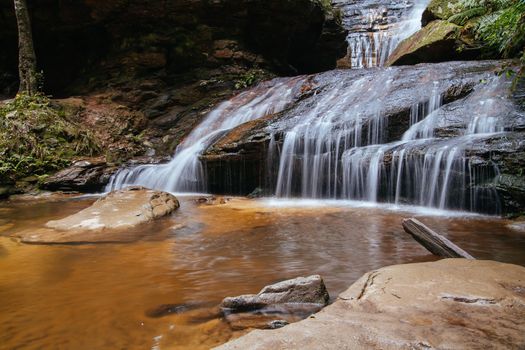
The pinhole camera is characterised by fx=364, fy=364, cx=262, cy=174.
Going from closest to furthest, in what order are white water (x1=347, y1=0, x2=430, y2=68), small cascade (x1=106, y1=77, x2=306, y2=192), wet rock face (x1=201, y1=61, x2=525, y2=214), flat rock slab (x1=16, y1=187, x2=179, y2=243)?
flat rock slab (x1=16, y1=187, x2=179, y2=243) → wet rock face (x1=201, y1=61, x2=525, y2=214) → small cascade (x1=106, y1=77, x2=306, y2=192) → white water (x1=347, y1=0, x2=430, y2=68)

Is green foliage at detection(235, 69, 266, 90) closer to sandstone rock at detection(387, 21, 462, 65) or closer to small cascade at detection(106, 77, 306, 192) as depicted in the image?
small cascade at detection(106, 77, 306, 192)

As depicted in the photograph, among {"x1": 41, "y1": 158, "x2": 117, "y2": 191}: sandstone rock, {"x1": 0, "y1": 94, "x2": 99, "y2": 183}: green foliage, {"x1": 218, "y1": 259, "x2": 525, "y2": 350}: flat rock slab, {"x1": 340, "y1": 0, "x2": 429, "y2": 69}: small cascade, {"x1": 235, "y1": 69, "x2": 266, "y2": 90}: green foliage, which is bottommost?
{"x1": 218, "y1": 259, "x2": 525, "y2": 350}: flat rock slab

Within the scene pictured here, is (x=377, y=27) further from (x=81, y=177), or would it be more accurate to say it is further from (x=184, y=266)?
(x=184, y=266)

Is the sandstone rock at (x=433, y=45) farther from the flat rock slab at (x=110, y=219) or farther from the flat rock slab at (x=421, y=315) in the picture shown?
the flat rock slab at (x=421, y=315)

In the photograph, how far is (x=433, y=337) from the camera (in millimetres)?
1703

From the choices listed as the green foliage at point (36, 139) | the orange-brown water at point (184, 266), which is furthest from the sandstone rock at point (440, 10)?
the green foliage at point (36, 139)

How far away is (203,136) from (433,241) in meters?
8.73

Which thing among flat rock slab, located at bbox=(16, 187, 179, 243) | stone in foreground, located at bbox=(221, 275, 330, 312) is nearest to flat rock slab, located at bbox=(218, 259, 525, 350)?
stone in foreground, located at bbox=(221, 275, 330, 312)

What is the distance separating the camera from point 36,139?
396 inches

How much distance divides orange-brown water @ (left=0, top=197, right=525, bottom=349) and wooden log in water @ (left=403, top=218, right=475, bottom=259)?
161 mm

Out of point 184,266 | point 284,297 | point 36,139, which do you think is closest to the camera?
point 284,297

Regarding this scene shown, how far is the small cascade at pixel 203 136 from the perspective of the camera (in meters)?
9.41

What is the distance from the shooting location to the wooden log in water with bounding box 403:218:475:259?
3.19 metres

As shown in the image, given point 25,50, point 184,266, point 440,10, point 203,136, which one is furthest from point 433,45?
point 25,50
